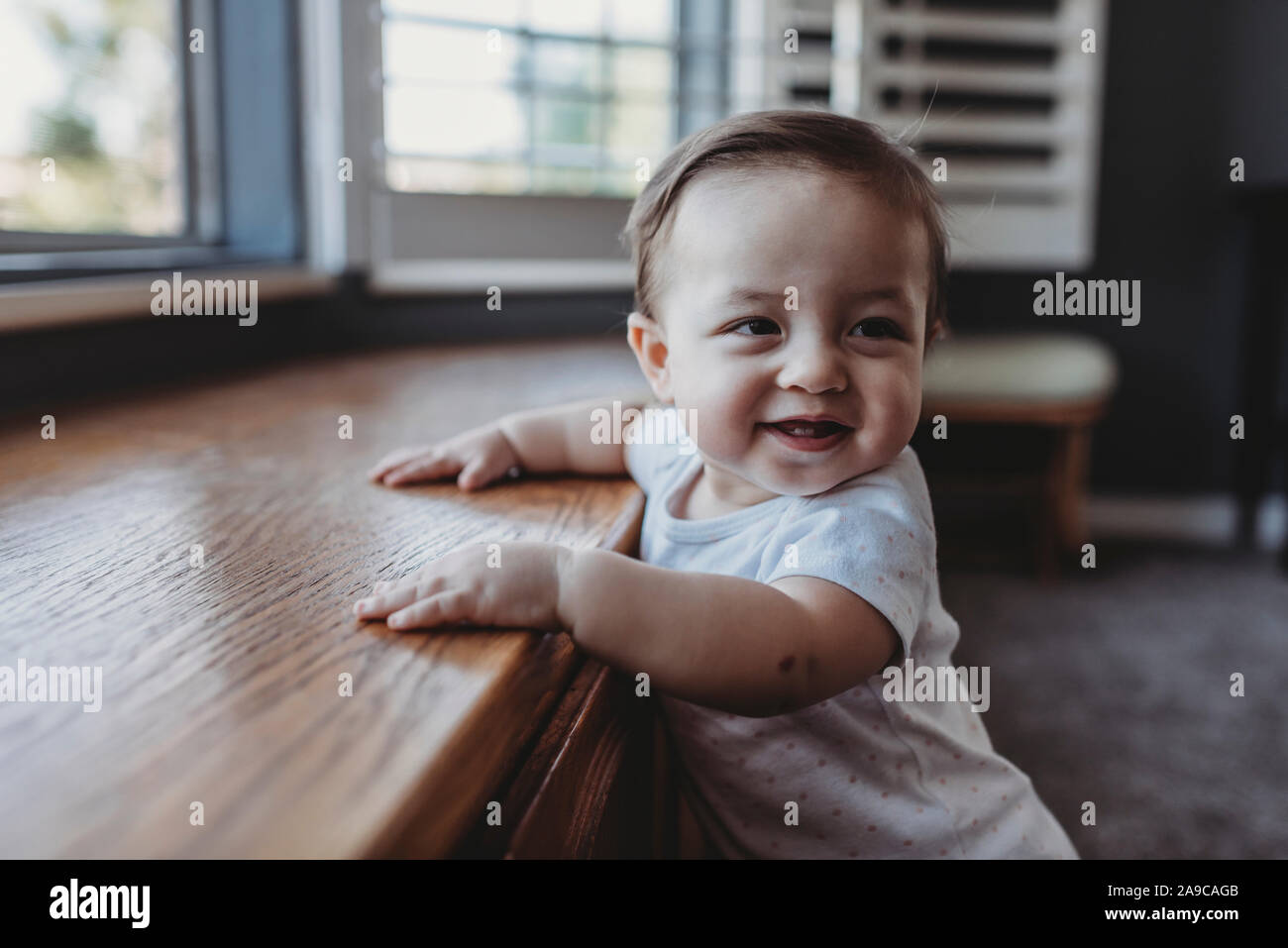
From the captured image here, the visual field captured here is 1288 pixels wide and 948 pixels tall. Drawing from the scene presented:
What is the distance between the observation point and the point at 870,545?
602 mm

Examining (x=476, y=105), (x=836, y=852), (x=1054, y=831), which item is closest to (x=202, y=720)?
(x=836, y=852)

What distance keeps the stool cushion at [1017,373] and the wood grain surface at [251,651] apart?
159 cm

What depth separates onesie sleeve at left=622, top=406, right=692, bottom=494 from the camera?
85cm

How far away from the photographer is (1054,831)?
2.68 feet

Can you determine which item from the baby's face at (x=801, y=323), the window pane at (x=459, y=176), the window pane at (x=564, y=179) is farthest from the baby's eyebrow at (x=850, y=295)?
the window pane at (x=564, y=179)

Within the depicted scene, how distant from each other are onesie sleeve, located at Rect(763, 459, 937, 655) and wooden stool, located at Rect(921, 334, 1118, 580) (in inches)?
64.5

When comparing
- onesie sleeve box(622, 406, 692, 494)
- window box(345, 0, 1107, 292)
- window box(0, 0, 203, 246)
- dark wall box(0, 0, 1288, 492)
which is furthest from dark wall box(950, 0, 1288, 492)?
onesie sleeve box(622, 406, 692, 494)

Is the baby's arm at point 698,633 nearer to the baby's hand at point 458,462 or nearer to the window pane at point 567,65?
the baby's hand at point 458,462

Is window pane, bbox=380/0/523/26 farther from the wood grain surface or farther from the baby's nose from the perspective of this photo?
the baby's nose

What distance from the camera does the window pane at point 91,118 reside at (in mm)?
1269

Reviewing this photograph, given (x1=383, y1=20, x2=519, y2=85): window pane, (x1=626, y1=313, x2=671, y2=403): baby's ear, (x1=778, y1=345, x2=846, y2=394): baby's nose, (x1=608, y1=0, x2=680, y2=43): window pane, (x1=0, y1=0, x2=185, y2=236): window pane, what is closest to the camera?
(x1=778, y1=345, x2=846, y2=394): baby's nose

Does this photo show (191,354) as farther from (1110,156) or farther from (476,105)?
(1110,156)

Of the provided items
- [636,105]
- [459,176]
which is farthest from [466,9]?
Result: [636,105]

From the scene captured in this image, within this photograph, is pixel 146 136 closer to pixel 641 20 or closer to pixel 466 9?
pixel 466 9
